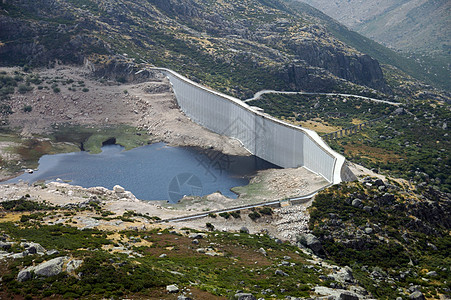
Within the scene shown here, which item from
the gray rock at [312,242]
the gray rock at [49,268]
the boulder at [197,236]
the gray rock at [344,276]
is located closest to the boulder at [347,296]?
the gray rock at [344,276]

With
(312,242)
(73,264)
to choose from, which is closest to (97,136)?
(312,242)

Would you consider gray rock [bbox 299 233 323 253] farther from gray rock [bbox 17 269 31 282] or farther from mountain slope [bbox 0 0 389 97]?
mountain slope [bbox 0 0 389 97]

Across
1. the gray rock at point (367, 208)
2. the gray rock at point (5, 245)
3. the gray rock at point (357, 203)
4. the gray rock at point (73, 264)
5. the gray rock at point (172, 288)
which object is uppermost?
the gray rock at point (73, 264)

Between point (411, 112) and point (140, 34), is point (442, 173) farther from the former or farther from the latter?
point (140, 34)

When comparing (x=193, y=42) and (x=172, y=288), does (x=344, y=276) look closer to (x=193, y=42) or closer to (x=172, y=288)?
(x=172, y=288)

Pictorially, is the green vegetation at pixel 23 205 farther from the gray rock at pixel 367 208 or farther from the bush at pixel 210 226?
the gray rock at pixel 367 208

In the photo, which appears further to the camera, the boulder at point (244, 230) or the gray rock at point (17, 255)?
the boulder at point (244, 230)

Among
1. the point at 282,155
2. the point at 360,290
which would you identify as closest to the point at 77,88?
the point at 282,155
